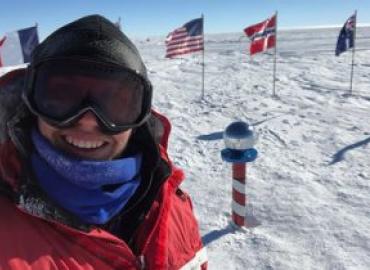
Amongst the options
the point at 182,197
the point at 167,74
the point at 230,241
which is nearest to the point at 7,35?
the point at 167,74

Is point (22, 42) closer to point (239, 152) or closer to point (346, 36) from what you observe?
point (346, 36)

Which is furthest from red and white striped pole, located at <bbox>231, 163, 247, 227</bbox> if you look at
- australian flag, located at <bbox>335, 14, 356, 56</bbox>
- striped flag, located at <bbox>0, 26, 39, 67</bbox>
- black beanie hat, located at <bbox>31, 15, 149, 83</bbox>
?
striped flag, located at <bbox>0, 26, 39, 67</bbox>

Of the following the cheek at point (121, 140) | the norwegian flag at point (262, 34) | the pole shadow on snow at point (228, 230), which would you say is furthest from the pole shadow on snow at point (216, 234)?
the norwegian flag at point (262, 34)

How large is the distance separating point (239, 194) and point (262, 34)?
7271 millimetres

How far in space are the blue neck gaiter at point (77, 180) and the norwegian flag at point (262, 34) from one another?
364 inches

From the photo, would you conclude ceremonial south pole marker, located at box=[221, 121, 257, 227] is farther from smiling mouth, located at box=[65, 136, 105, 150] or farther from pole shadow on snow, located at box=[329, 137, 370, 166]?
smiling mouth, located at box=[65, 136, 105, 150]

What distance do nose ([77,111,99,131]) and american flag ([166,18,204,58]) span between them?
941 centimetres

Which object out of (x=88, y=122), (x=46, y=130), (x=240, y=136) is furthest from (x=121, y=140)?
(x=240, y=136)

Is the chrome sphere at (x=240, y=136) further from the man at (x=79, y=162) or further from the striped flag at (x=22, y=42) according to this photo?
the striped flag at (x=22, y=42)

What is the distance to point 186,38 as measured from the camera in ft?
35.2

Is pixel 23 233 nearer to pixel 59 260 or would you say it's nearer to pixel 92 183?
pixel 59 260

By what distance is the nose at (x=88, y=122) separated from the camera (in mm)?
1312

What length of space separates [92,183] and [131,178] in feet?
0.59

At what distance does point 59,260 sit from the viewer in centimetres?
115
